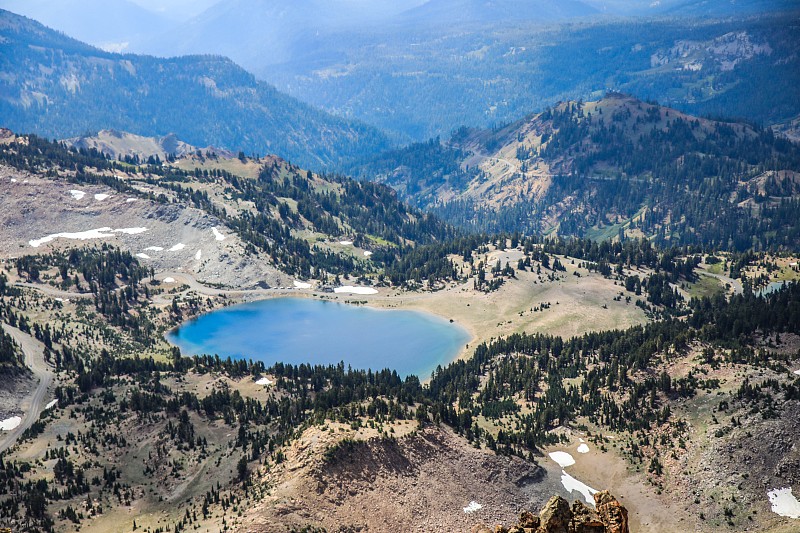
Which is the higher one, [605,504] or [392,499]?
[605,504]

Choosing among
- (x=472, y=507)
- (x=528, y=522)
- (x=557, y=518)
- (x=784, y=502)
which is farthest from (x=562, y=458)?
(x=557, y=518)

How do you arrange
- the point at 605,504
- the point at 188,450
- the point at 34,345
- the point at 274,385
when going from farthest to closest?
the point at 34,345 < the point at 274,385 < the point at 188,450 < the point at 605,504

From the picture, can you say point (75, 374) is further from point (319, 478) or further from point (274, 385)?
point (319, 478)

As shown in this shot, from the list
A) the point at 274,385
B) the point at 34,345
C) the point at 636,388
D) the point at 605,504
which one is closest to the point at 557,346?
the point at 636,388

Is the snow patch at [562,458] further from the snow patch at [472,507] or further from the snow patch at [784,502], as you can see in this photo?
the snow patch at [784,502]

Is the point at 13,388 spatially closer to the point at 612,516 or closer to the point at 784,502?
the point at 612,516

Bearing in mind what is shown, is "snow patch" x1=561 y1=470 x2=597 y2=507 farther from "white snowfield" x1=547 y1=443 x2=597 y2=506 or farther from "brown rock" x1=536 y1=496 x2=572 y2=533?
"brown rock" x1=536 y1=496 x2=572 y2=533

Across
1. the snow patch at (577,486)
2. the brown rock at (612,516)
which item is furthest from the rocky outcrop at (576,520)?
the snow patch at (577,486)
